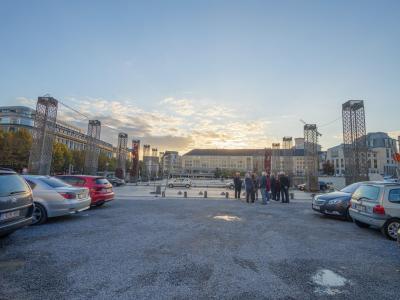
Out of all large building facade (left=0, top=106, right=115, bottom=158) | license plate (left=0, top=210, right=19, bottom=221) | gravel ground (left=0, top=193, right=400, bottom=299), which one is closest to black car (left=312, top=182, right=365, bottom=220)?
gravel ground (left=0, top=193, right=400, bottom=299)

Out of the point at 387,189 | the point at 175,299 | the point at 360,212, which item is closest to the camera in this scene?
the point at 175,299

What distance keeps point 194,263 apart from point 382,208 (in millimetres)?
5450

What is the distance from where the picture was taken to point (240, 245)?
533 cm

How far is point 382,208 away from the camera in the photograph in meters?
6.34

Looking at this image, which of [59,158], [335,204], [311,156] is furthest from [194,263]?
[59,158]

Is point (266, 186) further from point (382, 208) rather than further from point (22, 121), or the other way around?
point (22, 121)

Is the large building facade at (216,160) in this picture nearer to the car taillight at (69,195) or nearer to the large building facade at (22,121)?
the large building facade at (22,121)

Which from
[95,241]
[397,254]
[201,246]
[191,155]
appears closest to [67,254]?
[95,241]

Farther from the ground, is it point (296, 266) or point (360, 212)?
point (360, 212)

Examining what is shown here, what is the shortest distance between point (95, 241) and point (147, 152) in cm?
4913

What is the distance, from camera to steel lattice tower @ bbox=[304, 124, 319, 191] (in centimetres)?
2667

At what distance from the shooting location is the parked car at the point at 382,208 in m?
6.21

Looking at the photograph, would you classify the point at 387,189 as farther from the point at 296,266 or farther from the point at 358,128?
→ the point at 358,128

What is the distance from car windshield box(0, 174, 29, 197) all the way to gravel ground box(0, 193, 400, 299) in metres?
1.12
